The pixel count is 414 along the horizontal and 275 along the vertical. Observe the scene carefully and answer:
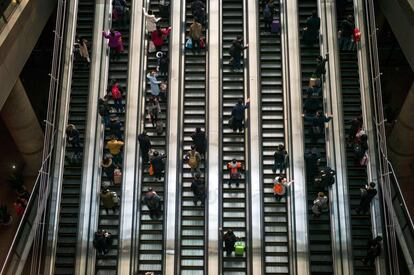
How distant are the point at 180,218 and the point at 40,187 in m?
4.63

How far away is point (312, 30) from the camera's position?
69.7 ft

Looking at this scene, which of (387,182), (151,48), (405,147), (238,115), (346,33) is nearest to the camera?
(387,182)

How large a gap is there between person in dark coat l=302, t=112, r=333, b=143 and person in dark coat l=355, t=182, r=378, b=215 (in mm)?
2430

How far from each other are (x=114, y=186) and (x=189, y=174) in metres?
2.52

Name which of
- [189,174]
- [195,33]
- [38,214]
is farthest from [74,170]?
[195,33]

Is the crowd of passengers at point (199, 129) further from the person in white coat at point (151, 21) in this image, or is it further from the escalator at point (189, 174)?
the escalator at point (189, 174)

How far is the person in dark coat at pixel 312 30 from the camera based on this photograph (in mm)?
20906

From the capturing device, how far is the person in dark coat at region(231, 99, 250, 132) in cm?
1972

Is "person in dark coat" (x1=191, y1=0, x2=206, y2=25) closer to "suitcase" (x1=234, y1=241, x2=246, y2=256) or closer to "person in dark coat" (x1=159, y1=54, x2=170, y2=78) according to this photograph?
"person in dark coat" (x1=159, y1=54, x2=170, y2=78)

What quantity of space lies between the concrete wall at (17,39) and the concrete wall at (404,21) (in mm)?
12714

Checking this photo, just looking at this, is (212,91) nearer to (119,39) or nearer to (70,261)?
(119,39)

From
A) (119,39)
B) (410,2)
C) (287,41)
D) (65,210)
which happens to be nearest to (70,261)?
(65,210)

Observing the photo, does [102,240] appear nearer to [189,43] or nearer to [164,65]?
[164,65]

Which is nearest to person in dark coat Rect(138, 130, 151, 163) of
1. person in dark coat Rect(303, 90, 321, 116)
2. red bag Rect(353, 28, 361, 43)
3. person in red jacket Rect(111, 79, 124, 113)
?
person in red jacket Rect(111, 79, 124, 113)
